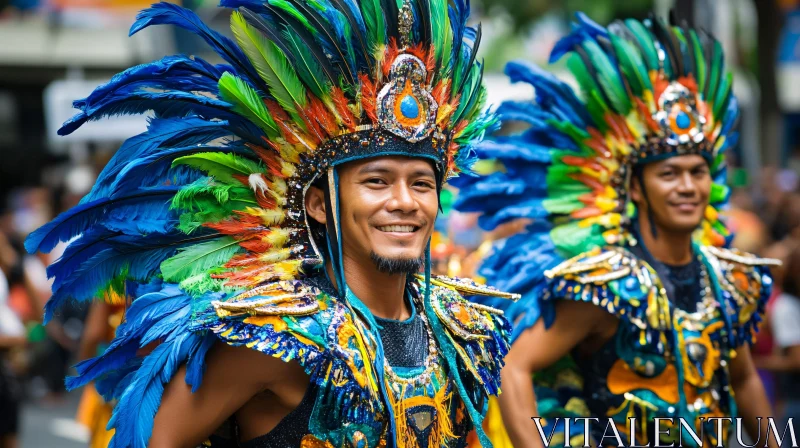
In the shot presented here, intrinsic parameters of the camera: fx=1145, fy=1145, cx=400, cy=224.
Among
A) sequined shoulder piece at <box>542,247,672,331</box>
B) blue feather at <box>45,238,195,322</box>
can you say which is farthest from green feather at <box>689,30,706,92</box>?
blue feather at <box>45,238,195,322</box>

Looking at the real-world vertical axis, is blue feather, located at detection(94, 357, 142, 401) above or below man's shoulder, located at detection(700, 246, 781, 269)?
below

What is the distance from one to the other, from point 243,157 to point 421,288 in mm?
764

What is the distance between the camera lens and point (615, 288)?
5055mm

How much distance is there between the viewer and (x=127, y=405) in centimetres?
320

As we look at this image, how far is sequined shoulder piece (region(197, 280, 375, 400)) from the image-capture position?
3189 millimetres

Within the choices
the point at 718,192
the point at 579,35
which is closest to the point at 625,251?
the point at 718,192

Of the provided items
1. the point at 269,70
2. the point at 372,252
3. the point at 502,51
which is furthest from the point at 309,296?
the point at 502,51

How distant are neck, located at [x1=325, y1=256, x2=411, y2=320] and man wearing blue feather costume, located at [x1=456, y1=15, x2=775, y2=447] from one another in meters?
1.39

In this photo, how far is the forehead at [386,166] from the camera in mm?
3463

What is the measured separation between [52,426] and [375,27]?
9634mm

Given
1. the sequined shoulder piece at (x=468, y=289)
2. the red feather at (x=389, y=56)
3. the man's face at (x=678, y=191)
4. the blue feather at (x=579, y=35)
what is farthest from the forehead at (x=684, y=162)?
the red feather at (x=389, y=56)

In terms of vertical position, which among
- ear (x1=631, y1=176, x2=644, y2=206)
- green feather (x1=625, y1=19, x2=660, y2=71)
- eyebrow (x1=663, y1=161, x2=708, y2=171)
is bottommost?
ear (x1=631, y1=176, x2=644, y2=206)

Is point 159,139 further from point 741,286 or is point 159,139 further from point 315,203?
point 741,286

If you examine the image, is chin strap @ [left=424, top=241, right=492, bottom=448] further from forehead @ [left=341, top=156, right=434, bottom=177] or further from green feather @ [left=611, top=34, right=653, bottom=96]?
green feather @ [left=611, top=34, right=653, bottom=96]
